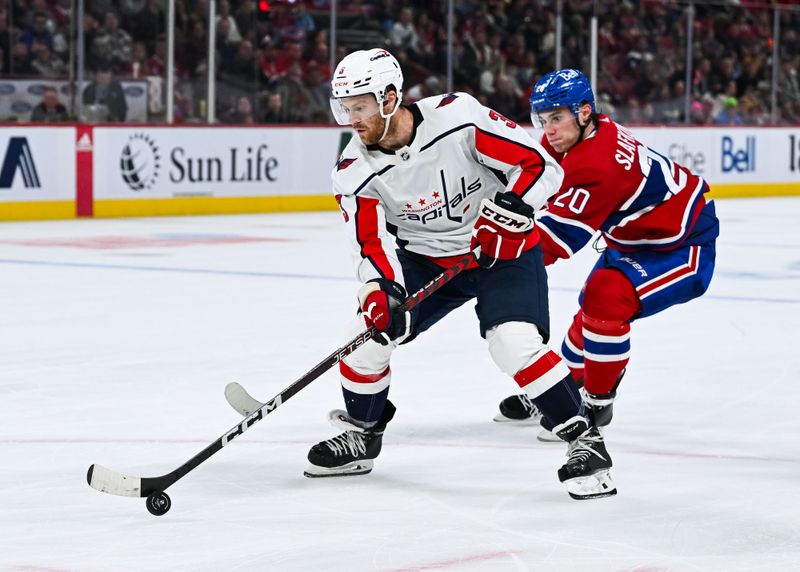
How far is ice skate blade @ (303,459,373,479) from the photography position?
3.29 meters

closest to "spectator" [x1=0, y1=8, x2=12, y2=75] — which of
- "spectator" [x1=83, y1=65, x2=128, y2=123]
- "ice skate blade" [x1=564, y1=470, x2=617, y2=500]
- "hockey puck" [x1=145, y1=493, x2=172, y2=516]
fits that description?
"spectator" [x1=83, y1=65, x2=128, y2=123]

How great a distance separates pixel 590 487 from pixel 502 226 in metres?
0.58

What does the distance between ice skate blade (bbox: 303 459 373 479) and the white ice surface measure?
3 centimetres

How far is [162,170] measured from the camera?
1138cm

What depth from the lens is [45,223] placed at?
34.6 ft

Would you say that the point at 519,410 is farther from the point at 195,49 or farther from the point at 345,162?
the point at 195,49

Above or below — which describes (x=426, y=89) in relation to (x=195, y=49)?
below

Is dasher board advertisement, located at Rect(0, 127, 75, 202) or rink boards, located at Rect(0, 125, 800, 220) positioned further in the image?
rink boards, located at Rect(0, 125, 800, 220)

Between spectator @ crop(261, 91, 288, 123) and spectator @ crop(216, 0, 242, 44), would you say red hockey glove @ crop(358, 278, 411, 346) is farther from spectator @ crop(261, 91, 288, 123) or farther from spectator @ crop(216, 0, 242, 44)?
spectator @ crop(261, 91, 288, 123)

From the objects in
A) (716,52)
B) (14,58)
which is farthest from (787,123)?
(14,58)

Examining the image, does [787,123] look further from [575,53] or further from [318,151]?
[318,151]

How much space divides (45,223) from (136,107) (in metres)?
1.22

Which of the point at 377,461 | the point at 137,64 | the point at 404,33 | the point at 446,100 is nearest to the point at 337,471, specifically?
the point at 377,461

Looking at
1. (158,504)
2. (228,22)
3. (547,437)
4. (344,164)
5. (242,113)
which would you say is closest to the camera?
(158,504)
